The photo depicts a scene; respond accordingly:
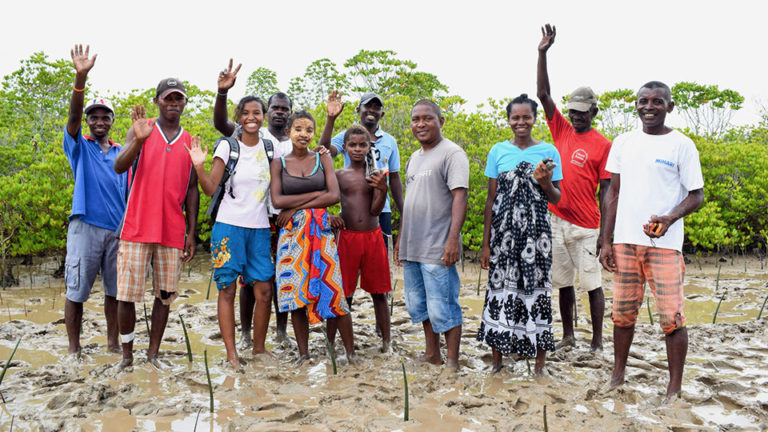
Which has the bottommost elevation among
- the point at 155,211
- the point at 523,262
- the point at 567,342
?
the point at 567,342

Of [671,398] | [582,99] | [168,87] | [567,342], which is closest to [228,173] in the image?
[168,87]

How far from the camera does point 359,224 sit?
14.5ft

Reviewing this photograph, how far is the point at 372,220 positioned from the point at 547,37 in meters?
1.99

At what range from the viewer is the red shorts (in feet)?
14.5

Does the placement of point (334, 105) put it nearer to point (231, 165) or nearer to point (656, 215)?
point (231, 165)

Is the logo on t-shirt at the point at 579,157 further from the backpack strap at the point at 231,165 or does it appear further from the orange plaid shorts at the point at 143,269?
the orange plaid shorts at the point at 143,269

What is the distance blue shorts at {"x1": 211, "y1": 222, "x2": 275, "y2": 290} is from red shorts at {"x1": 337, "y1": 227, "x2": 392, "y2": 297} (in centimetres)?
60

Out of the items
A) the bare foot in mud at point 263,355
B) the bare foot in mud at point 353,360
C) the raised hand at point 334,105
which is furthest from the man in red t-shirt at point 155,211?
the bare foot in mud at point 353,360

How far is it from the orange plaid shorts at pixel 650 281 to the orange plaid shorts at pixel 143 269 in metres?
3.24

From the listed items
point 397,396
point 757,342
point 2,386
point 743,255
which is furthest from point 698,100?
point 2,386

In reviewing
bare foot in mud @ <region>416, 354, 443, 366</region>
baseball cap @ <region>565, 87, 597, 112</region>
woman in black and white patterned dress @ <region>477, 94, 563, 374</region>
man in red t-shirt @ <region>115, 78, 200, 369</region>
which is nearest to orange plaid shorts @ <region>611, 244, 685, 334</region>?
woman in black and white patterned dress @ <region>477, 94, 563, 374</region>

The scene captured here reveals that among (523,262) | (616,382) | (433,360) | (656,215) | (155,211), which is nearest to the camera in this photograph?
(656,215)

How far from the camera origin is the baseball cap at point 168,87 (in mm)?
4133

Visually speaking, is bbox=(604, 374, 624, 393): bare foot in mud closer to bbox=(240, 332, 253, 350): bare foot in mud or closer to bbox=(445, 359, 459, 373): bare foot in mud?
bbox=(445, 359, 459, 373): bare foot in mud
